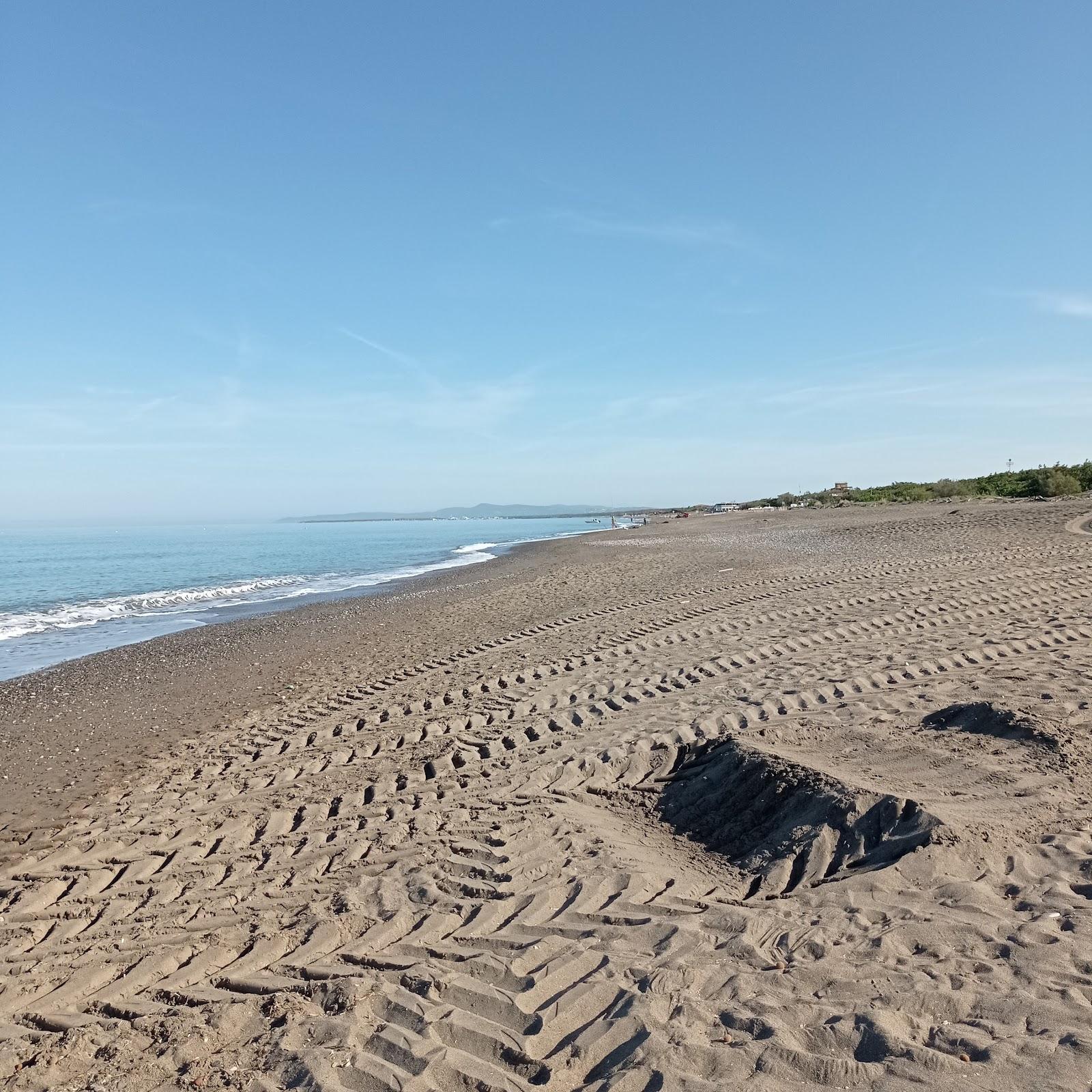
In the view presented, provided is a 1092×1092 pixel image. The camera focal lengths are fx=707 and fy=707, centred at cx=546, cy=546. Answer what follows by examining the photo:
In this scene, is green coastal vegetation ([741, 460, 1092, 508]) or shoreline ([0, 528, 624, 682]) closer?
shoreline ([0, 528, 624, 682])

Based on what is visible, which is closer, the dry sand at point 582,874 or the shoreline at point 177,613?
the dry sand at point 582,874

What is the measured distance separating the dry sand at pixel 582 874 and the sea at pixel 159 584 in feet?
22.8

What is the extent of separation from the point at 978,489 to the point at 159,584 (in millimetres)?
46914

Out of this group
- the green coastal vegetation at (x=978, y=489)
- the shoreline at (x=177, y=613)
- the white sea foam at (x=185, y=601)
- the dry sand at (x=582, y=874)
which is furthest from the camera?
the green coastal vegetation at (x=978, y=489)

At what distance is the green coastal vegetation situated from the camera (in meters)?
35.8

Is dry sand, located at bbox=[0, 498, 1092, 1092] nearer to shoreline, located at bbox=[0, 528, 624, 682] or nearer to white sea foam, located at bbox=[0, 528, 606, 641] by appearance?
shoreline, located at bbox=[0, 528, 624, 682]

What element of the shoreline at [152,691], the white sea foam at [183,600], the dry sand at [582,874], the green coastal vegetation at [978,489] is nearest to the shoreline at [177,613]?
the white sea foam at [183,600]

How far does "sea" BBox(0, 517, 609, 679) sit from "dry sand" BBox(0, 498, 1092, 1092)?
22.8ft

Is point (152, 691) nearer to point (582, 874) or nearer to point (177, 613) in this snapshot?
point (582, 874)

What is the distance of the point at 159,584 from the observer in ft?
88.6

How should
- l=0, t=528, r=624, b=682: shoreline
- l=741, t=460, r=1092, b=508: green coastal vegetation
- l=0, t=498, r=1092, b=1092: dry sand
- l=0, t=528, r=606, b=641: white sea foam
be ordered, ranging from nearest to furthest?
l=0, t=498, r=1092, b=1092: dry sand → l=0, t=528, r=624, b=682: shoreline → l=0, t=528, r=606, b=641: white sea foam → l=741, t=460, r=1092, b=508: green coastal vegetation

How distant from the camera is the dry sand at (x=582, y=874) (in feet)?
9.13

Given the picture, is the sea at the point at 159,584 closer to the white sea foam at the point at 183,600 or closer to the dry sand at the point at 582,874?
the white sea foam at the point at 183,600

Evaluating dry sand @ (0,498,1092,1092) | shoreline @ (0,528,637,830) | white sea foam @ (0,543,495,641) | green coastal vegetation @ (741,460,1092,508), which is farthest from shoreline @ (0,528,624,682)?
green coastal vegetation @ (741,460,1092,508)
